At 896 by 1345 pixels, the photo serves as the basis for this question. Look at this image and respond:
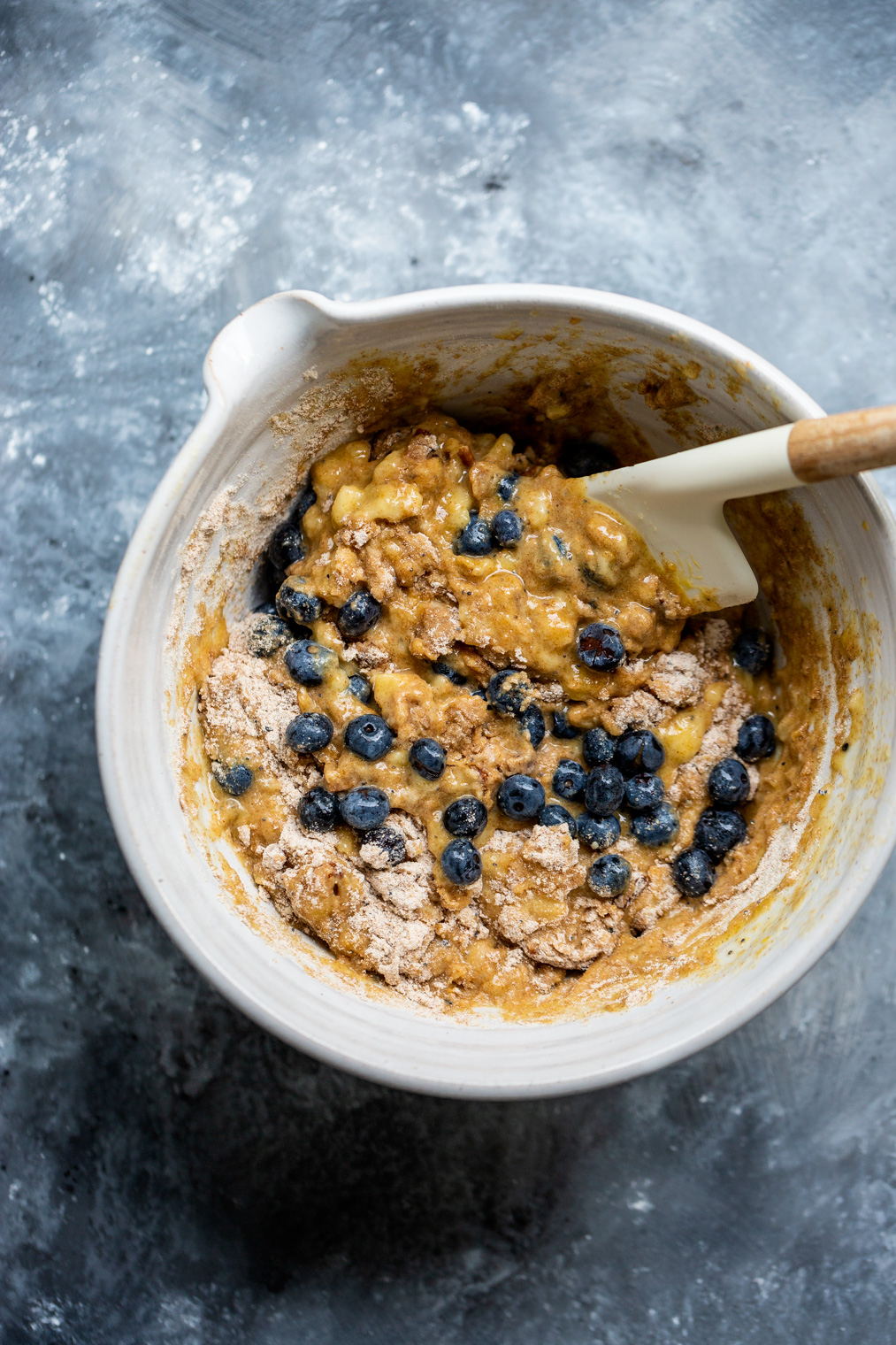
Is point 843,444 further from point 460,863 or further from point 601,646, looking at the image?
point 460,863

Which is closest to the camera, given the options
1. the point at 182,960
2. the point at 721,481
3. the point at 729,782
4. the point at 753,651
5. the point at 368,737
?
the point at 721,481

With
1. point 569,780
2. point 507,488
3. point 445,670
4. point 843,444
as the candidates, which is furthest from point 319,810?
point 843,444

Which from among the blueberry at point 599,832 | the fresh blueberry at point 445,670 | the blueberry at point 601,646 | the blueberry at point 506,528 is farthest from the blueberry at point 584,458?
the blueberry at point 599,832

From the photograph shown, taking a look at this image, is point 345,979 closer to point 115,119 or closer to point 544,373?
point 544,373

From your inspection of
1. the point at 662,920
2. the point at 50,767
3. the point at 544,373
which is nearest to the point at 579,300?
the point at 544,373

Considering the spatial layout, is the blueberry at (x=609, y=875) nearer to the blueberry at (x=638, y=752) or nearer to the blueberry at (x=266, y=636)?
the blueberry at (x=638, y=752)

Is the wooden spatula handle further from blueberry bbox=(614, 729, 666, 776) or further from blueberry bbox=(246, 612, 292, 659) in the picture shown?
blueberry bbox=(246, 612, 292, 659)
